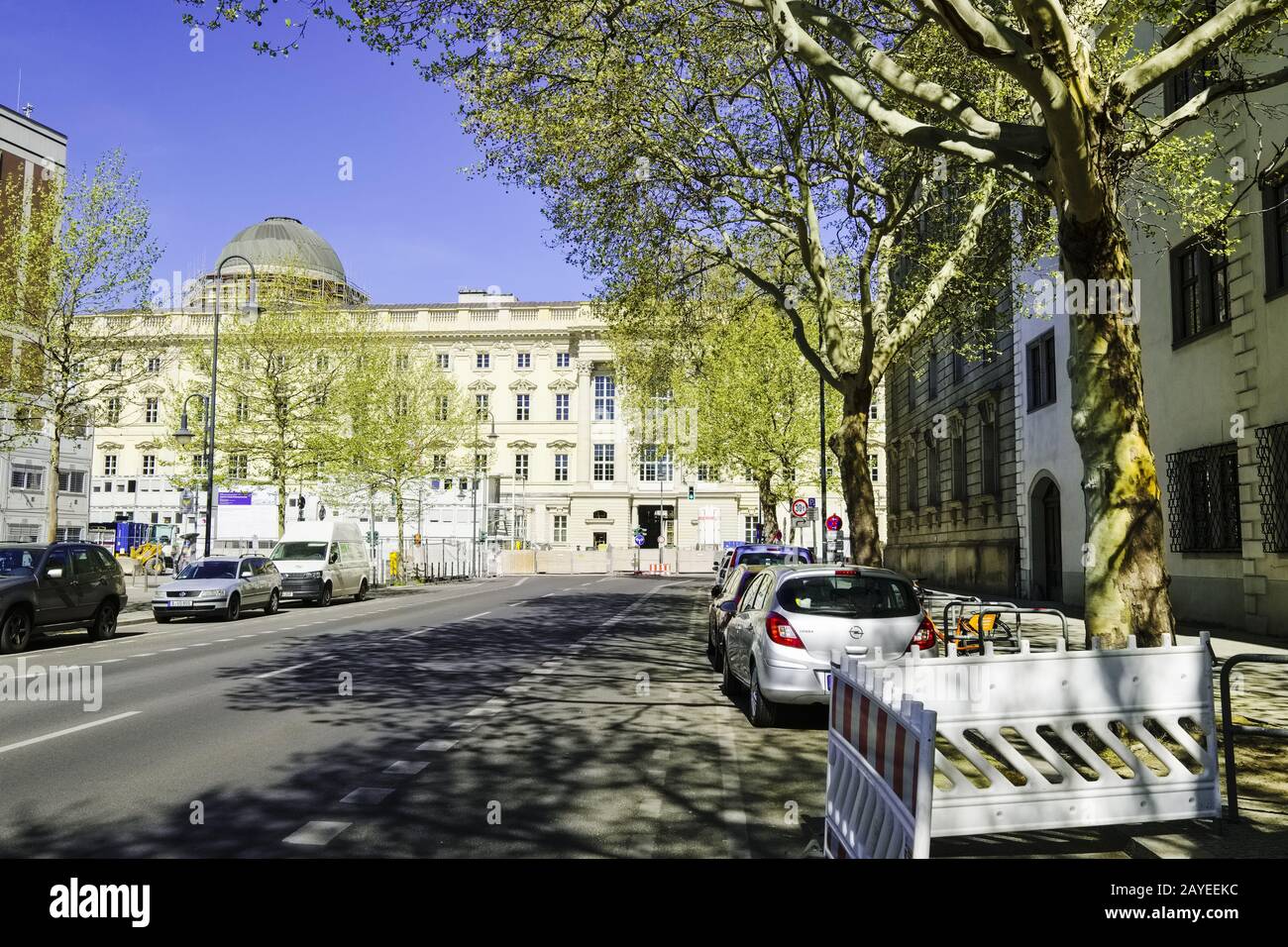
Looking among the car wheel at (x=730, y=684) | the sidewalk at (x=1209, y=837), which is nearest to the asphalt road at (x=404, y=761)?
the car wheel at (x=730, y=684)

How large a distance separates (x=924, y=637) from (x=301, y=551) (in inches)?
983

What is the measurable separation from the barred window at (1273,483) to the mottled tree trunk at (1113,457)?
389 inches

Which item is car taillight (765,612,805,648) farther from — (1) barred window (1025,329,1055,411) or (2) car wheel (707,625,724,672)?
(1) barred window (1025,329,1055,411)

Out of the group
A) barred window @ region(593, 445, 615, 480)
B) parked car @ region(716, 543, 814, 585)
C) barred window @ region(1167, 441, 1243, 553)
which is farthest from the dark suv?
barred window @ region(593, 445, 615, 480)

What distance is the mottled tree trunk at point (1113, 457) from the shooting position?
25.2ft

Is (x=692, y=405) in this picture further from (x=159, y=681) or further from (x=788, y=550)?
(x=159, y=681)

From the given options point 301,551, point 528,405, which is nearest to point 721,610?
point 301,551

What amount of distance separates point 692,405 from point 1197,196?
29.6m

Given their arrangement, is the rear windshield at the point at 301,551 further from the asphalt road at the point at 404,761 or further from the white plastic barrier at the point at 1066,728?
the white plastic barrier at the point at 1066,728

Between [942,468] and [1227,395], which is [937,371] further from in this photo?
[1227,395]

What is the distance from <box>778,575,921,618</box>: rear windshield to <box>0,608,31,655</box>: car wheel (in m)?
12.6

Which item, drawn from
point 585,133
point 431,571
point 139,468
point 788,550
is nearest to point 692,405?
point 431,571

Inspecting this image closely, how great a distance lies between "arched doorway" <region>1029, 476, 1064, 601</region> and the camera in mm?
26672
